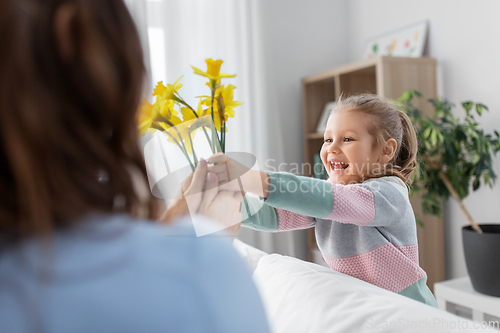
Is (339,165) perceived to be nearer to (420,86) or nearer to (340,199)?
(340,199)

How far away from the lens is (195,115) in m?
0.65

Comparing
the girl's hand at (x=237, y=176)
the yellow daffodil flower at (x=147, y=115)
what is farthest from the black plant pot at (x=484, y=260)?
the yellow daffodil flower at (x=147, y=115)

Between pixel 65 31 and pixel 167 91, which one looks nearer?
pixel 65 31

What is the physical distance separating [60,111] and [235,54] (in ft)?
8.20

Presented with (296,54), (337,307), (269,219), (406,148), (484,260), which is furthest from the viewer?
(296,54)

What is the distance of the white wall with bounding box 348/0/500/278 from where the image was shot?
2.04 m

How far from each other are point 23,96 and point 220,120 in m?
0.40

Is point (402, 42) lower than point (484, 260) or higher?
higher

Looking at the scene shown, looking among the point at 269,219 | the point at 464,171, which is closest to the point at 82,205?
the point at 269,219

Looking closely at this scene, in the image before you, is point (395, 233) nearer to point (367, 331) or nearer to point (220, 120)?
point (367, 331)

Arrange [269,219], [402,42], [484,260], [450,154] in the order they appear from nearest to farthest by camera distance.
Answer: [269,219] → [484,260] → [450,154] → [402,42]

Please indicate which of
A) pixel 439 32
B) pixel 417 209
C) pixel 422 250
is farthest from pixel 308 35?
pixel 422 250

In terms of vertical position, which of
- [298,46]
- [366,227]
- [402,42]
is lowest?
[366,227]

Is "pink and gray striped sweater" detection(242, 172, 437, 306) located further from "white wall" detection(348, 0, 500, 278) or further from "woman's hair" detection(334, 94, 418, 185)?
"white wall" detection(348, 0, 500, 278)
